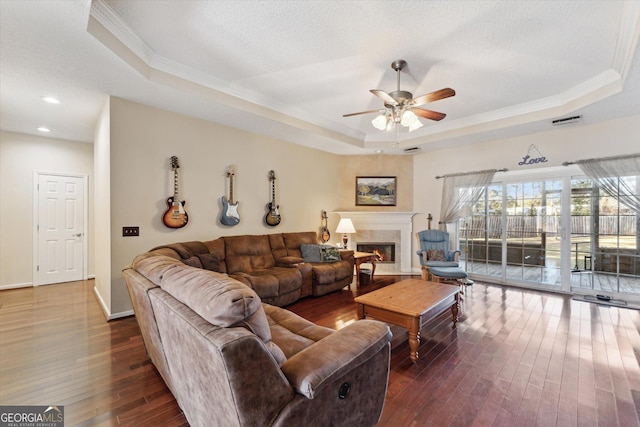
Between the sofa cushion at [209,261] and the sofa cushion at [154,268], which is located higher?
the sofa cushion at [154,268]

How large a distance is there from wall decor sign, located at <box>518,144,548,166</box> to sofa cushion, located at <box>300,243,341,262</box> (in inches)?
144

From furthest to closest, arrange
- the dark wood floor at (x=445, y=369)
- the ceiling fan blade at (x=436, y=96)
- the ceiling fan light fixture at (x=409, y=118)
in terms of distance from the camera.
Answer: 1. the ceiling fan light fixture at (x=409, y=118)
2. the ceiling fan blade at (x=436, y=96)
3. the dark wood floor at (x=445, y=369)

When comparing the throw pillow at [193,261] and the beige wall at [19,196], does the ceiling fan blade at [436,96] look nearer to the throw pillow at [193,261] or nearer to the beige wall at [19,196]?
the throw pillow at [193,261]

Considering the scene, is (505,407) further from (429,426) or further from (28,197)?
(28,197)

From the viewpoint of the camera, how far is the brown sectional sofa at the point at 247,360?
1000mm

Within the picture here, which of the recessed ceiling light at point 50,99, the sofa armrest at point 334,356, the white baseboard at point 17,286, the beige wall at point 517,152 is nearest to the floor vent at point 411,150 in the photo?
the beige wall at point 517,152

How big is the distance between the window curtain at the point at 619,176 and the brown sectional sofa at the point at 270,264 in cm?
395

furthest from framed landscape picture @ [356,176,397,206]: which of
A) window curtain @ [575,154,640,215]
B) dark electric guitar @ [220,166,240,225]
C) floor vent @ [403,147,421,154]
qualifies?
window curtain @ [575,154,640,215]

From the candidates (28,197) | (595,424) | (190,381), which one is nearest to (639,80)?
(595,424)

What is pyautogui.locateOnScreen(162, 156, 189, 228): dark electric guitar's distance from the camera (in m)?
3.58

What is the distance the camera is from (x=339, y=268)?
14.5 ft

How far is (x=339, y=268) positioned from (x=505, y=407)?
9.15 ft

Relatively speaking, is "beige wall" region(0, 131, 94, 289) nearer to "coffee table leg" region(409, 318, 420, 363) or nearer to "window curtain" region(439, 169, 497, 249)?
"coffee table leg" region(409, 318, 420, 363)

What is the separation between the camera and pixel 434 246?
5.22 metres
